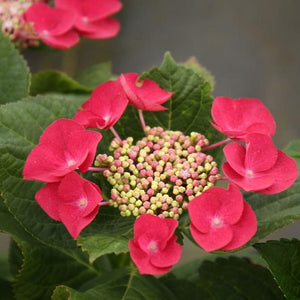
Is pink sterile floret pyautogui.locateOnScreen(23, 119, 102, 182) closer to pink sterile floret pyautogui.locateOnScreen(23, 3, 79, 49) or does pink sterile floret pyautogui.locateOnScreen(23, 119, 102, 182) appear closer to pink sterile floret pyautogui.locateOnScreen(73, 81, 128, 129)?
pink sterile floret pyautogui.locateOnScreen(73, 81, 128, 129)

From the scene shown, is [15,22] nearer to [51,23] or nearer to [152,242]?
[51,23]

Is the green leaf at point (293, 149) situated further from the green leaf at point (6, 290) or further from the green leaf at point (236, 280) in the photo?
the green leaf at point (6, 290)

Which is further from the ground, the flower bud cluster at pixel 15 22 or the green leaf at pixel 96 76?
the flower bud cluster at pixel 15 22

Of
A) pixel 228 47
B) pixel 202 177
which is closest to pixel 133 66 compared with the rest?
pixel 228 47

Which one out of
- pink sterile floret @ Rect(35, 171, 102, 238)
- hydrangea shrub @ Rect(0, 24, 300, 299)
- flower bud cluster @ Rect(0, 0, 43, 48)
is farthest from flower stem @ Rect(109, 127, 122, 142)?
flower bud cluster @ Rect(0, 0, 43, 48)

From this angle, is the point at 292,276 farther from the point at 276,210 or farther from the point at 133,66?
the point at 133,66

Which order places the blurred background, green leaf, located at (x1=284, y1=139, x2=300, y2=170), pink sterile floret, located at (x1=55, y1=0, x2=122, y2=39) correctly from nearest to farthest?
green leaf, located at (x1=284, y1=139, x2=300, y2=170) < pink sterile floret, located at (x1=55, y1=0, x2=122, y2=39) < the blurred background

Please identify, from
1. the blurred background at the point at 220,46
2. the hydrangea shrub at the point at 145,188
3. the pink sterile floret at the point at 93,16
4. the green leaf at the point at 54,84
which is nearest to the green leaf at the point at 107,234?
the hydrangea shrub at the point at 145,188
